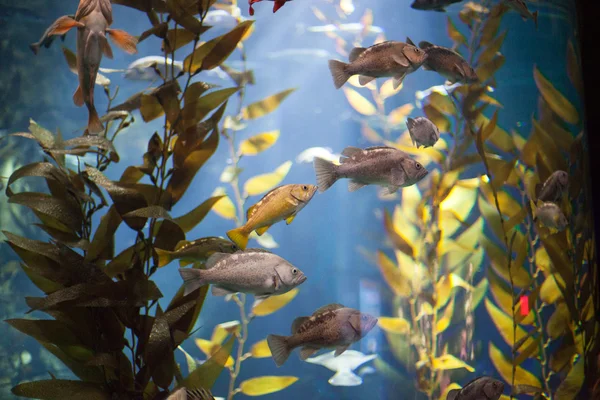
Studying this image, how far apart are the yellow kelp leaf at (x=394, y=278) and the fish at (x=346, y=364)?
0.53 metres

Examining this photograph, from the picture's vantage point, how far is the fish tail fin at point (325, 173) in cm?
186

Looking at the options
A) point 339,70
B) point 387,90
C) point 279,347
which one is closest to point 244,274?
point 279,347

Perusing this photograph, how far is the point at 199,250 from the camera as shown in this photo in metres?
1.85

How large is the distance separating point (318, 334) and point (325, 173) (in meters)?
0.64

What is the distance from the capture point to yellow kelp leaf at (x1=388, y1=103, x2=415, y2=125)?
11.5 ft

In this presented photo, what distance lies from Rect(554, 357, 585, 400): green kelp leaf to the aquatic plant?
2319mm

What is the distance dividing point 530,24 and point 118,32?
3.05 m

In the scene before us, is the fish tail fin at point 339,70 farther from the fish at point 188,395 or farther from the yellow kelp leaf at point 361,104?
the yellow kelp leaf at point 361,104

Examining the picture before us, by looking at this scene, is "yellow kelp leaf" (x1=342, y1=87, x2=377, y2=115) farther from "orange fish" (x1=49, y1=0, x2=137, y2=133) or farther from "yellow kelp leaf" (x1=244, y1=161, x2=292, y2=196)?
"orange fish" (x1=49, y1=0, x2=137, y2=133)

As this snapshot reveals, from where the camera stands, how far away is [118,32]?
1.98 m

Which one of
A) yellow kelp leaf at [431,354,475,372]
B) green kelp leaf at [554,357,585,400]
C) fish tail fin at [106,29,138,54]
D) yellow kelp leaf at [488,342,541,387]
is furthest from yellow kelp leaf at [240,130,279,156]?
green kelp leaf at [554,357,585,400]

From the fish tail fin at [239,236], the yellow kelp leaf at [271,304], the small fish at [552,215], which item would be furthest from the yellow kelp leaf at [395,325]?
the fish tail fin at [239,236]

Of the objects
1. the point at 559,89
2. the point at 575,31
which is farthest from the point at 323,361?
the point at 575,31

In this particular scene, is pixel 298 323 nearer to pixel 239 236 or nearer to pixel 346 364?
pixel 239 236
